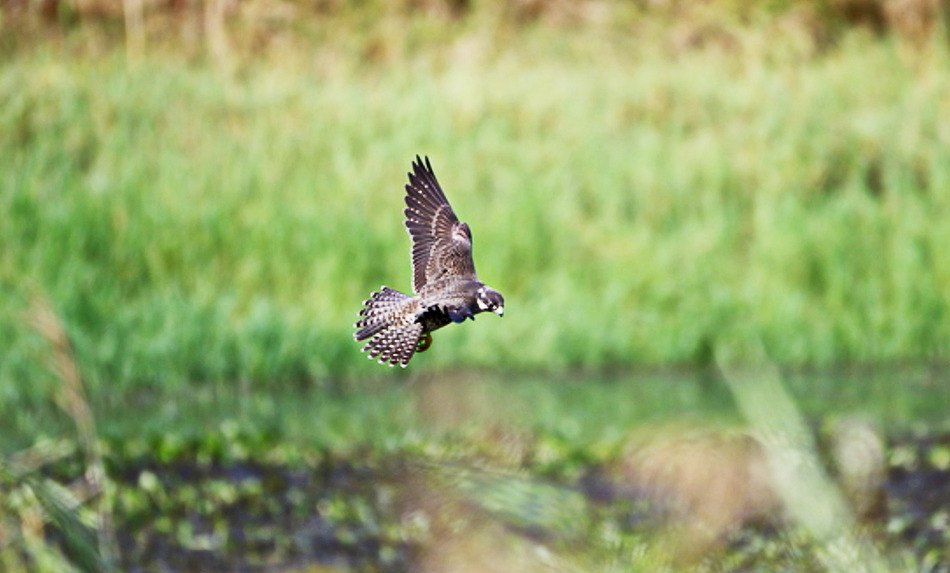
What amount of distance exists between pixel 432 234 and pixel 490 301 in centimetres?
44

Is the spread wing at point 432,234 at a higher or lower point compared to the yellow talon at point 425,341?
higher

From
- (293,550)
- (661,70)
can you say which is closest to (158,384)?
(293,550)

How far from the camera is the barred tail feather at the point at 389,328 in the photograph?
6.25ft

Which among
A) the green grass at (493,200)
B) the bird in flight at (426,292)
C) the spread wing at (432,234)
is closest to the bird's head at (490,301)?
the bird in flight at (426,292)

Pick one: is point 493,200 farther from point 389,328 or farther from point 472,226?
point 389,328

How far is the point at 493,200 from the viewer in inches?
470

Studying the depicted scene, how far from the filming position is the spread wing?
2.16 m

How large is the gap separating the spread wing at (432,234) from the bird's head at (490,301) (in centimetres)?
13

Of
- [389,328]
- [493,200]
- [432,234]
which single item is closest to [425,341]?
[389,328]

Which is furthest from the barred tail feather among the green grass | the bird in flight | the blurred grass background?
the green grass

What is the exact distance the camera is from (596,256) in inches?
444

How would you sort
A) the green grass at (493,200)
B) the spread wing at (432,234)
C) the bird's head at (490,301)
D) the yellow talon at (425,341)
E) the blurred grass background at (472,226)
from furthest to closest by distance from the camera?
the green grass at (493,200) → the blurred grass background at (472,226) → the spread wing at (432,234) → the yellow talon at (425,341) → the bird's head at (490,301)

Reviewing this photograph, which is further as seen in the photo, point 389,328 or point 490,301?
point 389,328

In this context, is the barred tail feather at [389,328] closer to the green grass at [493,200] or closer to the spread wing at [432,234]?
the spread wing at [432,234]
